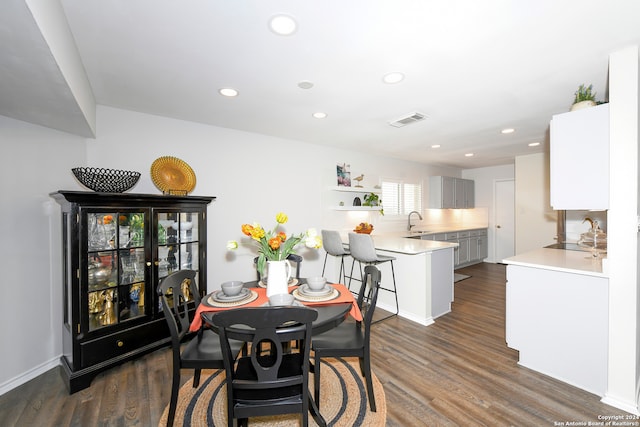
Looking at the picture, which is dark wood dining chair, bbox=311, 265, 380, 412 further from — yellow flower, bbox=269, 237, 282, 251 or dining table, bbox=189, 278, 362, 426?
yellow flower, bbox=269, 237, 282, 251

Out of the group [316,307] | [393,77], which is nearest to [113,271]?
[316,307]

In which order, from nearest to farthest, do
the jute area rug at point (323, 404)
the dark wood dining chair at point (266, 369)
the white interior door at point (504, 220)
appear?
the dark wood dining chair at point (266, 369), the jute area rug at point (323, 404), the white interior door at point (504, 220)

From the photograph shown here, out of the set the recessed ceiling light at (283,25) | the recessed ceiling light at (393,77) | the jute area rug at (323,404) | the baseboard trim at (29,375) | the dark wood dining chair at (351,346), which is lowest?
the jute area rug at (323,404)

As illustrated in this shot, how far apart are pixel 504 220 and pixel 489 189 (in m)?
0.84

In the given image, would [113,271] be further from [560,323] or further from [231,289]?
[560,323]

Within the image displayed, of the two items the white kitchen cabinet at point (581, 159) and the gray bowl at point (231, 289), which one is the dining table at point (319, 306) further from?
the white kitchen cabinet at point (581, 159)

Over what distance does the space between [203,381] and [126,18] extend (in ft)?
8.23

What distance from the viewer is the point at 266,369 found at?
1338 mm

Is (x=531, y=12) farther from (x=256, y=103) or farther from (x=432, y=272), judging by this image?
(x=432, y=272)

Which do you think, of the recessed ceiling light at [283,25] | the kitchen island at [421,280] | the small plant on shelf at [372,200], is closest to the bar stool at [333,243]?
the kitchen island at [421,280]

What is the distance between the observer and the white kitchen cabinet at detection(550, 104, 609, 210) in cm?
185

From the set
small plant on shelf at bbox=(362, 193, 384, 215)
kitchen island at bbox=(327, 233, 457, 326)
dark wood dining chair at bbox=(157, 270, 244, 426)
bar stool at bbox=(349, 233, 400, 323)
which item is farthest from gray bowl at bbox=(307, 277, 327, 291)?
small plant on shelf at bbox=(362, 193, 384, 215)

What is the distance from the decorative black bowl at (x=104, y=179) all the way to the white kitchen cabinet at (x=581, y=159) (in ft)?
11.5

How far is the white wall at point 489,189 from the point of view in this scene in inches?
254
